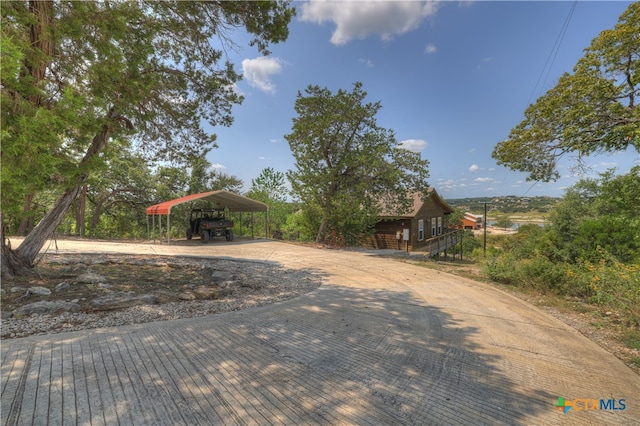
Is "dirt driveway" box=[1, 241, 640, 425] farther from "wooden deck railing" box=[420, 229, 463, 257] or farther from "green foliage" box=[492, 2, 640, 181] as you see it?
"wooden deck railing" box=[420, 229, 463, 257]

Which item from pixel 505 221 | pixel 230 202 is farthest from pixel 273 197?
pixel 505 221

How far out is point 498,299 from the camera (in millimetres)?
5762

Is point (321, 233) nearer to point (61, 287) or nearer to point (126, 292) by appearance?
point (126, 292)

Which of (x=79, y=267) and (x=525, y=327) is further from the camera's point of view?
(x=79, y=267)

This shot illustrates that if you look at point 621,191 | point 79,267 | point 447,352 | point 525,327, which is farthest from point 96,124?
point 621,191

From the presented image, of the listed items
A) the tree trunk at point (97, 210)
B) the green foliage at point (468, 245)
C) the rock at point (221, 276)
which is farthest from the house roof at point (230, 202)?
the green foliage at point (468, 245)

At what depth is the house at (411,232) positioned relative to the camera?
18203 millimetres

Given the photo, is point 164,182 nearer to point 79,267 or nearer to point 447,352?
point 79,267

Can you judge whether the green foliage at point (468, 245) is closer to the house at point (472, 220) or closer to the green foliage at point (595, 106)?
the house at point (472, 220)

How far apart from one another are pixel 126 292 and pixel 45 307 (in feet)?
3.95

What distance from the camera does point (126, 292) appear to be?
5.27 meters

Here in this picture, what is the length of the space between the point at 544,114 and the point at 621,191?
20.0ft

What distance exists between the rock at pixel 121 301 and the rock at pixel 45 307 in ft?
0.85

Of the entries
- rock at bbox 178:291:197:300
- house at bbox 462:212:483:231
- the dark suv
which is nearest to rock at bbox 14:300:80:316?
rock at bbox 178:291:197:300
